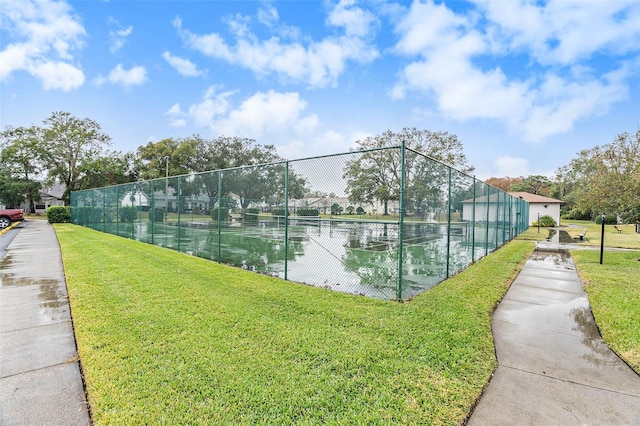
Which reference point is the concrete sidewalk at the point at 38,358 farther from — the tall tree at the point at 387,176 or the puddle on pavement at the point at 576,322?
the puddle on pavement at the point at 576,322

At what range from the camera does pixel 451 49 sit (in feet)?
36.0

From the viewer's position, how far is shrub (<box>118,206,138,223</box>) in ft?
38.1

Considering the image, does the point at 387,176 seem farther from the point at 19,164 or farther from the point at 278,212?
the point at 19,164

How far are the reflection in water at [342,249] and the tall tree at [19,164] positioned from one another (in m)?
31.3

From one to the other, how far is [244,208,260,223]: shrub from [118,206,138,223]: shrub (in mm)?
6358

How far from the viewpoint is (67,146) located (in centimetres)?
3262

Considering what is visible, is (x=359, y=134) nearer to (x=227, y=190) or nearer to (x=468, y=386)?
(x=227, y=190)

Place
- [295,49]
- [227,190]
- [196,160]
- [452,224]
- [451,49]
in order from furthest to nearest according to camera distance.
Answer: [196,160]
[295,49]
[451,49]
[227,190]
[452,224]

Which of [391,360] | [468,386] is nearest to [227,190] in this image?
[391,360]

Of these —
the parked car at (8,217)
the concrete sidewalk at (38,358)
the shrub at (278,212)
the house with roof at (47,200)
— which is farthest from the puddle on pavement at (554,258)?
the house with roof at (47,200)

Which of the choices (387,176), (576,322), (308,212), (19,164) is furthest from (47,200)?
(576,322)

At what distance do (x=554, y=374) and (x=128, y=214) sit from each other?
13313 millimetres

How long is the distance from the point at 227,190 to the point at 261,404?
602 cm

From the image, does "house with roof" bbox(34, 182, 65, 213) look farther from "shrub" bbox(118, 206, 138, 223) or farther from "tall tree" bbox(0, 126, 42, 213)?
"shrub" bbox(118, 206, 138, 223)
